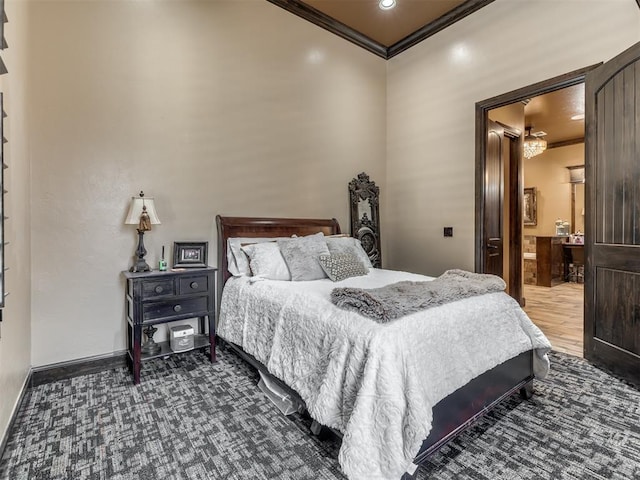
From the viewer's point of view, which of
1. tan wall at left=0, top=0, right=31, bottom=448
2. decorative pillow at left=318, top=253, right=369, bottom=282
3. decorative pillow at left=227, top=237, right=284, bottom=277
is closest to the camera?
tan wall at left=0, top=0, right=31, bottom=448

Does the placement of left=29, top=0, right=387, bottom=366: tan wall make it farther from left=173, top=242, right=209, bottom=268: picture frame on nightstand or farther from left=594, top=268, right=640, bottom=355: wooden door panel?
left=594, top=268, right=640, bottom=355: wooden door panel

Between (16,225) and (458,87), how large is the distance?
163 inches

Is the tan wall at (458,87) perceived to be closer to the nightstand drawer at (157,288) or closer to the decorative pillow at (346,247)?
the decorative pillow at (346,247)

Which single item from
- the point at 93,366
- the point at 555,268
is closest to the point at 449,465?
the point at 93,366

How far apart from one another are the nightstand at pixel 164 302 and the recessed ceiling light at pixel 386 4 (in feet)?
10.7

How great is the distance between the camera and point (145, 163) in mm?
2779

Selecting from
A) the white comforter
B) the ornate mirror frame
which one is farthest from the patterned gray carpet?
the ornate mirror frame

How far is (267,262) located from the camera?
2.87 metres

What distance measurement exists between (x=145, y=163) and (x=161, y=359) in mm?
1667

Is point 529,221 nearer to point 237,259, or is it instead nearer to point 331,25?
point 331,25

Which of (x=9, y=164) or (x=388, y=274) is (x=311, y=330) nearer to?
(x=388, y=274)

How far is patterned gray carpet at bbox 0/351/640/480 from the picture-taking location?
1553 millimetres

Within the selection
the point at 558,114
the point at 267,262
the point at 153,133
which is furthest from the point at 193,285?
the point at 558,114

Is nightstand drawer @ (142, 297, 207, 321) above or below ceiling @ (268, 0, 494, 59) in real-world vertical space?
below
